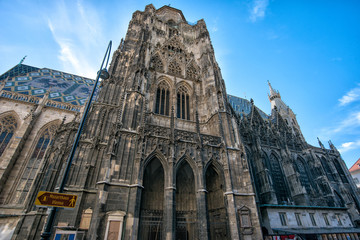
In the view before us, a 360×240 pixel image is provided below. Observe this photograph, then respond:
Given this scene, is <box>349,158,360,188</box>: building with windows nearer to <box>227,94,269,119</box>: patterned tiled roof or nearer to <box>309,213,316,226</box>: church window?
<box>227,94,269,119</box>: patterned tiled roof

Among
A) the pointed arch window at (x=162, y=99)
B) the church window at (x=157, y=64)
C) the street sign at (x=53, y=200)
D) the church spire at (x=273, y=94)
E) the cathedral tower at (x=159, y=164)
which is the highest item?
the church spire at (x=273, y=94)

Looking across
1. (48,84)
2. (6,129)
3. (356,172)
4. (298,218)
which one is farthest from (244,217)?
(356,172)

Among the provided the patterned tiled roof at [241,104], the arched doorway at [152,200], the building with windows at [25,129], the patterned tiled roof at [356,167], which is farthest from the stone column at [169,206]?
the patterned tiled roof at [356,167]

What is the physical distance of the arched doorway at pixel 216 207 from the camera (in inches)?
412

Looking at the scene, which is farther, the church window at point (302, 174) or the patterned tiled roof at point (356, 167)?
the patterned tiled roof at point (356, 167)

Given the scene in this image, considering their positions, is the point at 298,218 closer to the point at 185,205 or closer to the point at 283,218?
the point at 283,218

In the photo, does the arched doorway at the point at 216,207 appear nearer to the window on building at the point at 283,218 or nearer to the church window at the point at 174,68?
the window on building at the point at 283,218

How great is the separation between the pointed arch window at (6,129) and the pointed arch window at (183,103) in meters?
14.1

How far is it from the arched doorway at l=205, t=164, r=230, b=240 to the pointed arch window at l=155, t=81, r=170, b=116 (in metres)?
6.17

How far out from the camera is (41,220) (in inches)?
412

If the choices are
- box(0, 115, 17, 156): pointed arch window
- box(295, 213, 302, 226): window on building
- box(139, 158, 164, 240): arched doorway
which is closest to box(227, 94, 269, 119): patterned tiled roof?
box(295, 213, 302, 226): window on building

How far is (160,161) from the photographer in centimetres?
1089

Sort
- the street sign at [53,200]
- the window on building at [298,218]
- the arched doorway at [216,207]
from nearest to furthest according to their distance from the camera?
the street sign at [53,200] → the arched doorway at [216,207] → the window on building at [298,218]

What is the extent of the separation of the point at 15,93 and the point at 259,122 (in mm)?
26356
